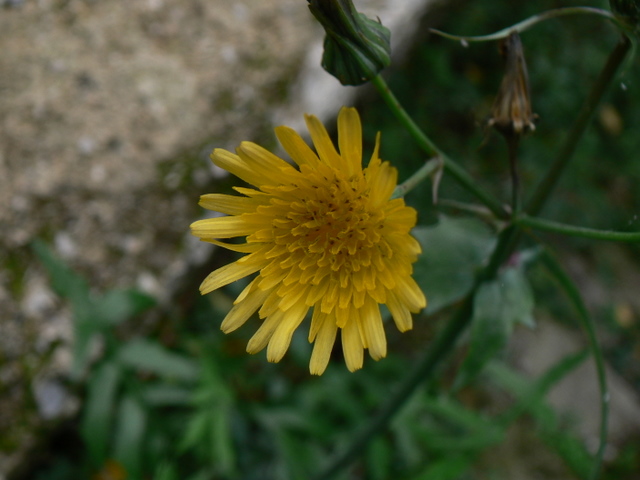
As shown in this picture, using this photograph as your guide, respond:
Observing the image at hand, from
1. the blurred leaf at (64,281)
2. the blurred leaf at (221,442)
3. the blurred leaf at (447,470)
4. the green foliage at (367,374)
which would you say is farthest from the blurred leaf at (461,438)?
the blurred leaf at (64,281)

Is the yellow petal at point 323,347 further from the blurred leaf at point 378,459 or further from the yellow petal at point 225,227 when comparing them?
the blurred leaf at point 378,459

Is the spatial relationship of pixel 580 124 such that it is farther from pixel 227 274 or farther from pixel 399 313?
pixel 227 274

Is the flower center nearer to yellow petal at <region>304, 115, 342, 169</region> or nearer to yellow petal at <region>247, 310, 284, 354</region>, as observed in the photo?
yellow petal at <region>304, 115, 342, 169</region>

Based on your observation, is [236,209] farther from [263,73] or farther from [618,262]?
[618,262]

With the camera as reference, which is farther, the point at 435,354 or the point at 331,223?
the point at 435,354

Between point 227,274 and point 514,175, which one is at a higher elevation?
point 227,274

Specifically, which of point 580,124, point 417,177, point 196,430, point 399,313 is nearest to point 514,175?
point 580,124

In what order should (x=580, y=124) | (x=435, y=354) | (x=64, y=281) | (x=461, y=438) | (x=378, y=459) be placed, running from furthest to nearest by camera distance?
(x=461, y=438) < (x=378, y=459) < (x=64, y=281) < (x=435, y=354) < (x=580, y=124)
